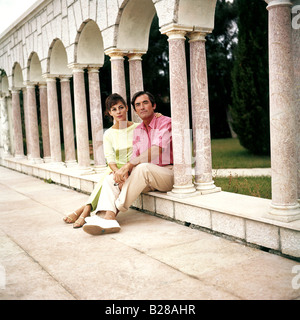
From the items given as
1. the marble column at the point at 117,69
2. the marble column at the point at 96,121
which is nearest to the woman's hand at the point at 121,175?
the marble column at the point at 117,69

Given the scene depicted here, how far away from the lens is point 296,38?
349 centimetres

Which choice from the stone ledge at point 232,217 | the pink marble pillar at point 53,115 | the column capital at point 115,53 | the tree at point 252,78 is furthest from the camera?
the tree at point 252,78

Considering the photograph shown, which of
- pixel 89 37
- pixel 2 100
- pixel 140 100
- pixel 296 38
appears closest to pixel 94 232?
pixel 140 100

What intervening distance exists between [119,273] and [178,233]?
3.89ft

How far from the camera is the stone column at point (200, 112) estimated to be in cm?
482

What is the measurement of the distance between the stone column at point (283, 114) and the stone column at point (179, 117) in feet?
4.44

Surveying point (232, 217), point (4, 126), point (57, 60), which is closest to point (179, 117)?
point (232, 217)

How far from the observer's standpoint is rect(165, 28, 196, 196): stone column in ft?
15.2

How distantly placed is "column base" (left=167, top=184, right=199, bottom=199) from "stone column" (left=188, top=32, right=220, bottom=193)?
7.3 inches

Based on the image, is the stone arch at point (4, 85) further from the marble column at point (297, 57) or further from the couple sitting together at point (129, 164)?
the marble column at point (297, 57)

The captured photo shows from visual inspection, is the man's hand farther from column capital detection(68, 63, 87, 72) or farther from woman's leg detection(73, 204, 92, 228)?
column capital detection(68, 63, 87, 72)

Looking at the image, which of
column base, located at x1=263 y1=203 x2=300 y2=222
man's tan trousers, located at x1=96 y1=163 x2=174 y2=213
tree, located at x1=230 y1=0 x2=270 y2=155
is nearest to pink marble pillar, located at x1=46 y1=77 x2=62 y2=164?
man's tan trousers, located at x1=96 y1=163 x2=174 y2=213

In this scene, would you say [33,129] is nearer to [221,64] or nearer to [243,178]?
[243,178]
